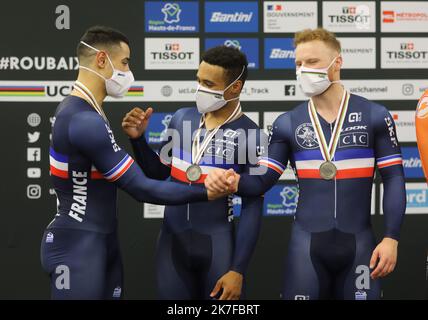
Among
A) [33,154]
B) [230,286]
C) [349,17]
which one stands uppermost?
[349,17]

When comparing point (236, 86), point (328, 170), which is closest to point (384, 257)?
point (328, 170)

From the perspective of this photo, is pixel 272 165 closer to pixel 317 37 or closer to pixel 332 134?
pixel 332 134

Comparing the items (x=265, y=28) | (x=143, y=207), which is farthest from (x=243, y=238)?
(x=265, y=28)

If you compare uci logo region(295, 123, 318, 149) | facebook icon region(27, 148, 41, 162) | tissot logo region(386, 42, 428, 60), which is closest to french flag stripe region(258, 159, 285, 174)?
uci logo region(295, 123, 318, 149)

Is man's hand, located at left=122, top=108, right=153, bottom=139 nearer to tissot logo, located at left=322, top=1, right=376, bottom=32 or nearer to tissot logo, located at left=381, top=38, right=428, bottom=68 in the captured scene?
tissot logo, located at left=322, top=1, right=376, bottom=32

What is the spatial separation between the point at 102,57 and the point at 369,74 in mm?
2028

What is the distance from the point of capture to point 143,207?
4273mm

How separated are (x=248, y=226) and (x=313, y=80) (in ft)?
2.38

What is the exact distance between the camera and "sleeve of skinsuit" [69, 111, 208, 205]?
267cm

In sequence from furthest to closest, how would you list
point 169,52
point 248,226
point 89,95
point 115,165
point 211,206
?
1. point 169,52
2. point 211,206
3. point 248,226
4. point 89,95
5. point 115,165

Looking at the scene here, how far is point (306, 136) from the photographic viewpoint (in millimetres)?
3043

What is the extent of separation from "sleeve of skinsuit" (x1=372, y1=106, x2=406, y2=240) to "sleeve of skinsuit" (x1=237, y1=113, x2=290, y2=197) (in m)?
0.40
